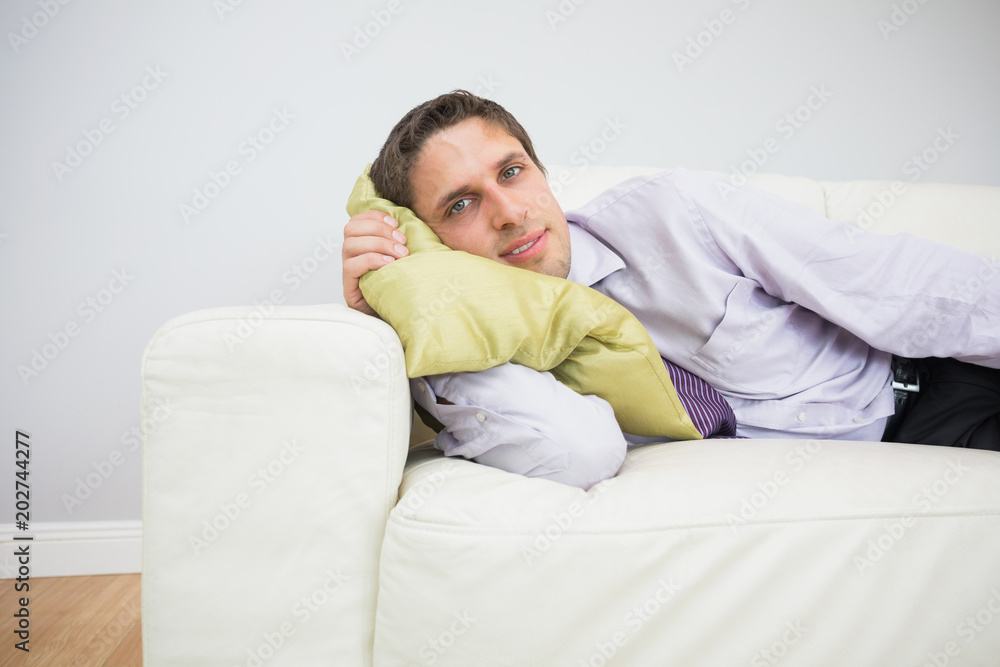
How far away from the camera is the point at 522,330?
0.84 m

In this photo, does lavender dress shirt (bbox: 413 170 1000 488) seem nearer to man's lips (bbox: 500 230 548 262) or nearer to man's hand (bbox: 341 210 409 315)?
man's lips (bbox: 500 230 548 262)

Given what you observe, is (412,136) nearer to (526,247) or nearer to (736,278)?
(526,247)

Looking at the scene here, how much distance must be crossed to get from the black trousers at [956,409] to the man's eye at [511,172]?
0.88 metres

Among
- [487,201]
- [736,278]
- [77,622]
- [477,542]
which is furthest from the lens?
[77,622]

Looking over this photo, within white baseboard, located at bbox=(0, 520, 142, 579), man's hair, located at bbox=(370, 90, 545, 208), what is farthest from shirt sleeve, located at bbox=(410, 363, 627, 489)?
white baseboard, located at bbox=(0, 520, 142, 579)

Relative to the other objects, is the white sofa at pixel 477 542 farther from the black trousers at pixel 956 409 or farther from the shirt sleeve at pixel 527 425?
the black trousers at pixel 956 409

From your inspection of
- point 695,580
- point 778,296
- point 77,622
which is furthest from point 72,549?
point 778,296

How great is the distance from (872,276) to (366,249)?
86 cm

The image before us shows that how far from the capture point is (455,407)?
845 millimetres

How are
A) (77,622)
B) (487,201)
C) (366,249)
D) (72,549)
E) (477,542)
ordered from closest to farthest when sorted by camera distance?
(477,542) < (366,249) < (487,201) < (77,622) < (72,549)

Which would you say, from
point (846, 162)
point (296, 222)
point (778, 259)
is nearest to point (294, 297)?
point (296, 222)

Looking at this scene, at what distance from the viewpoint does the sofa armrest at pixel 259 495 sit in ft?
2.31

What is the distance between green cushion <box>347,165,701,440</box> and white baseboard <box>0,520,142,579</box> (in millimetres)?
1311

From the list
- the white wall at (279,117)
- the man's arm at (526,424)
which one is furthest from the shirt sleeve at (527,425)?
the white wall at (279,117)
